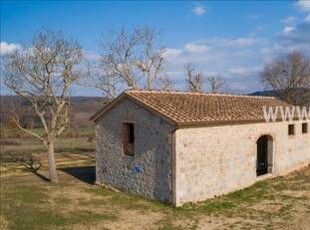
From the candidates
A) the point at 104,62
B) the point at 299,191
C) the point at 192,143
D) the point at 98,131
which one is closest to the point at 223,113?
the point at 192,143

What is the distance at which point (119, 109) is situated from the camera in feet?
58.5

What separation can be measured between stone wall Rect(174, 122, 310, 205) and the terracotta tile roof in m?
0.39

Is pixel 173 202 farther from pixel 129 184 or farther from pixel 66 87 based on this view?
pixel 66 87

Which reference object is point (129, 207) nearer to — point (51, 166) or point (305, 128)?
point (51, 166)

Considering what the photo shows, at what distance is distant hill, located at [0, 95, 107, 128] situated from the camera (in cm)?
2378

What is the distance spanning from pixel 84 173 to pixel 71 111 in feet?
15.6

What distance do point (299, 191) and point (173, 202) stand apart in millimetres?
5715

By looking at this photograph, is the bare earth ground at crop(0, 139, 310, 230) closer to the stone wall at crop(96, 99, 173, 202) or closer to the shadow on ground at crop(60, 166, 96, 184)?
the stone wall at crop(96, 99, 173, 202)

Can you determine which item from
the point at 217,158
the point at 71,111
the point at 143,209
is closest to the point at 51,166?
the point at 71,111

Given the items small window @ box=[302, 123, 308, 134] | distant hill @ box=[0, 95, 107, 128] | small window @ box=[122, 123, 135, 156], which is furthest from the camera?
distant hill @ box=[0, 95, 107, 128]

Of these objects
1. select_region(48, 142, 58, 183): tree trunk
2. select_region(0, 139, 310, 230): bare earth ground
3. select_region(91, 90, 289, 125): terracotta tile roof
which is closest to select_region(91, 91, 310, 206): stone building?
select_region(91, 90, 289, 125): terracotta tile roof

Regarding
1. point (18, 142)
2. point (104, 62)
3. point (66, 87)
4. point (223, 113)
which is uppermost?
point (104, 62)

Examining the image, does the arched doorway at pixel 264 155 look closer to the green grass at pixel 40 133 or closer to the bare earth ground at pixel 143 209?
the bare earth ground at pixel 143 209

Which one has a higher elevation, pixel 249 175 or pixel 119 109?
pixel 119 109
